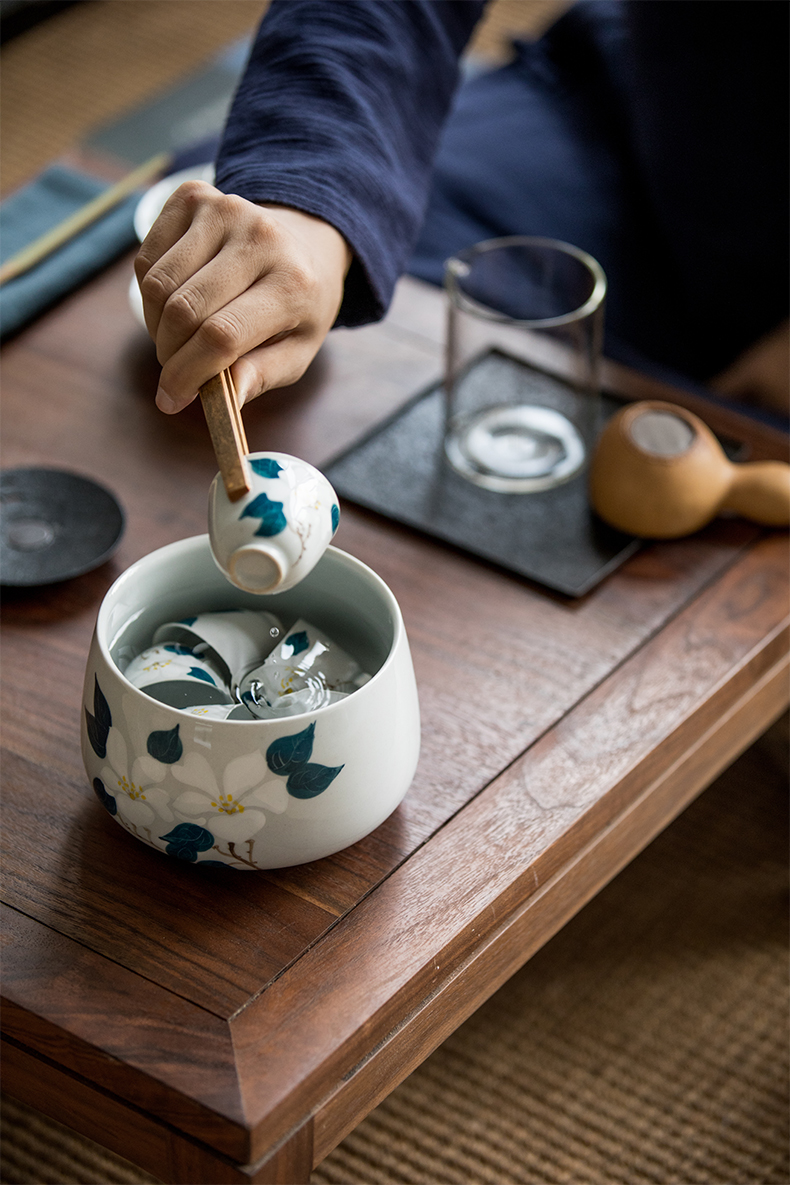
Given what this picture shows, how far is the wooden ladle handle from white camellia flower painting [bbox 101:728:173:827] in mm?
376

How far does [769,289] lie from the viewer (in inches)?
37.4

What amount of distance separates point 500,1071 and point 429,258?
24.4 inches

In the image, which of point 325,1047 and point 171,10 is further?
point 171,10

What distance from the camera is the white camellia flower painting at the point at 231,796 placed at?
1.40 feet

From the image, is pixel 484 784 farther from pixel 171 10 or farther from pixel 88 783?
pixel 171 10

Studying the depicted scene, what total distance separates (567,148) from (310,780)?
807mm

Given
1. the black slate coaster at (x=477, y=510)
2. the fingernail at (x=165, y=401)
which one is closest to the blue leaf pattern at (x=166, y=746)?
the fingernail at (x=165, y=401)

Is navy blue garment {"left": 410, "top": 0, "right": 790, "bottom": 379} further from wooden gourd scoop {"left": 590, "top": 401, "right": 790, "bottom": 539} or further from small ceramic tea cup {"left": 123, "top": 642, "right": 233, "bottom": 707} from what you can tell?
small ceramic tea cup {"left": 123, "top": 642, "right": 233, "bottom": 707}

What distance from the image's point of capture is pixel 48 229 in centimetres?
89

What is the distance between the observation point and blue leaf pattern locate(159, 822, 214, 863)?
44cm

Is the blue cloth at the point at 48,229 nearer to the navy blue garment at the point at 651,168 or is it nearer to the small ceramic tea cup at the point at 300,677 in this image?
the navy blue garment at the point at 651,168

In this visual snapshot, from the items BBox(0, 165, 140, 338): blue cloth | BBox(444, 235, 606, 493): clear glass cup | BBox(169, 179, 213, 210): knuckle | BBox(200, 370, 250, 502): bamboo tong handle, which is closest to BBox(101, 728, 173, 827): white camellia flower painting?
BBox(200, 370, 250, 502): bamboo tong handle

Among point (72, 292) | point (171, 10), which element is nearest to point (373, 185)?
point (72, 292)

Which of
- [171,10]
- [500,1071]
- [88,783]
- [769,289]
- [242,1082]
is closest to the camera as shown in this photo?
[242,1082]
